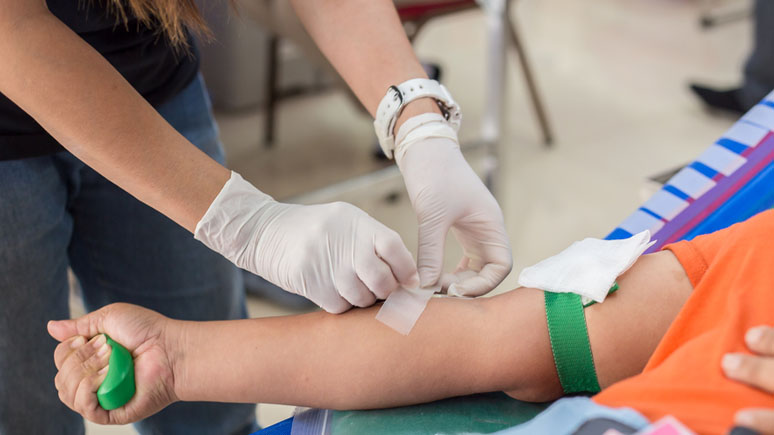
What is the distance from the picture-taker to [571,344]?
2.72 ft

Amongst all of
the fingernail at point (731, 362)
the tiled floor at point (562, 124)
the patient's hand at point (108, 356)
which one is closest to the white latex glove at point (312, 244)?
the patient's hand at point (108, 356)

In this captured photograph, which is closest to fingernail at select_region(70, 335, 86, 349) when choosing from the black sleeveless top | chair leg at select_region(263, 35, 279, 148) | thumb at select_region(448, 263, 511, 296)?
the black sleeveless top

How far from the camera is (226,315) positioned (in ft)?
3.75

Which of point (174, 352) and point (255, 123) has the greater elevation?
point (174, 352)

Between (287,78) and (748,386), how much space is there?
2663 mm

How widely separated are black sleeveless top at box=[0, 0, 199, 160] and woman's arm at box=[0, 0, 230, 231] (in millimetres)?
118

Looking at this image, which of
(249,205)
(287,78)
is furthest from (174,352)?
(287,78)

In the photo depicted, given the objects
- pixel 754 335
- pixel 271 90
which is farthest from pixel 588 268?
pixel 271 90

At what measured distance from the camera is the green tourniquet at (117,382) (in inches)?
31.4

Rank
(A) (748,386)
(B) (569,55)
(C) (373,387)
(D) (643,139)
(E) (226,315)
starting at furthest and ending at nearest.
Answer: (B) (569,55) → (D) (643,139) → (E) (226,315) → (C) (373,387) → (A) (748,386)

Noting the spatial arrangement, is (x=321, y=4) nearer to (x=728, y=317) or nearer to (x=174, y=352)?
(x=174, y=352)

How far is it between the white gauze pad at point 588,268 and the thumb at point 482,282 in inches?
3.1

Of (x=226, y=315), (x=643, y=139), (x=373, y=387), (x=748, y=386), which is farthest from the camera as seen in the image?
(x=643, y=139)

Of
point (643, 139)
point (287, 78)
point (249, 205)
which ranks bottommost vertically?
point (643, 139)
